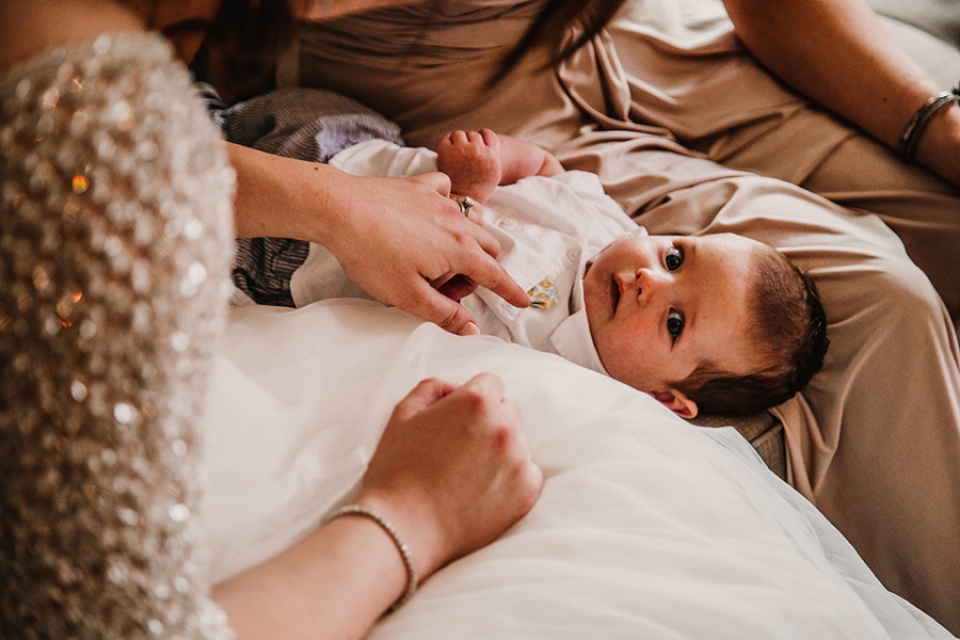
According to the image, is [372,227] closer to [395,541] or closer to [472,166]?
[472,166]

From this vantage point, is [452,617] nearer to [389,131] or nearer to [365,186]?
[365,186]

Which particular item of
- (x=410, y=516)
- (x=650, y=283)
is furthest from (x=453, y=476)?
(x=650, y=283)

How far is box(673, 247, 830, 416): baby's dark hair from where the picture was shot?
1.25m

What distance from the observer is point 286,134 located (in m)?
1.36

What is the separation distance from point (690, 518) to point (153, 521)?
0.54 metres

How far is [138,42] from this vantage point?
398mm

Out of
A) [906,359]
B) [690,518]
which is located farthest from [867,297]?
[690,518]

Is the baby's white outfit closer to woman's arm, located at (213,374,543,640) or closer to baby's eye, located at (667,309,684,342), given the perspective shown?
baby's eye, located at (667,309,684,342)

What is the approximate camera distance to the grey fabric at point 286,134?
120 cm

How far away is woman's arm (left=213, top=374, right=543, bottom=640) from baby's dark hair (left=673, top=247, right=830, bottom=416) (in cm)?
68

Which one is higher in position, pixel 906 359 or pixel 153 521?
pixel 153 521

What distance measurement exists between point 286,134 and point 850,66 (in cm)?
119

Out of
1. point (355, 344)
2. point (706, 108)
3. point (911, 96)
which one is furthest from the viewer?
point (706, 108)

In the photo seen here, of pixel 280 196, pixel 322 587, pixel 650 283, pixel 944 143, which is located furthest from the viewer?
pixel 944 143
